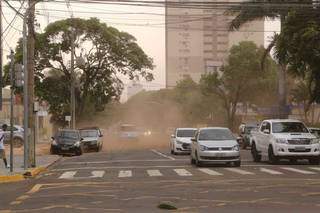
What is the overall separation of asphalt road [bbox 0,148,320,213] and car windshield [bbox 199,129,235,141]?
238 centimetres

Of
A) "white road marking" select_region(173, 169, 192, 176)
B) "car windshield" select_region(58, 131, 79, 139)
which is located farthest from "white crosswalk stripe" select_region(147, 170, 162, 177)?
"car windshield" select_region(58, 131, 79, 139)

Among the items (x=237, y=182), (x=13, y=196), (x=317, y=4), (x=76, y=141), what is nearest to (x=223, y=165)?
(x=237, y=182)

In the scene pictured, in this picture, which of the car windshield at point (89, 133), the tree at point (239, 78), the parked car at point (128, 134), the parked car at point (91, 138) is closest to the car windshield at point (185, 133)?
the parked car at point (91, 138)

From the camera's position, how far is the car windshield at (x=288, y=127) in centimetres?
2858

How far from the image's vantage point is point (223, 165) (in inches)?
1089

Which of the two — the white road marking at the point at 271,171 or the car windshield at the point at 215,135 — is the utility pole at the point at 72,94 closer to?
the car windshield at the point at 215,135

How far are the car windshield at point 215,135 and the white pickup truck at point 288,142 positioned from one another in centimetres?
179

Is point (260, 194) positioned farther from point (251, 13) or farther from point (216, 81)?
point (216, 81)

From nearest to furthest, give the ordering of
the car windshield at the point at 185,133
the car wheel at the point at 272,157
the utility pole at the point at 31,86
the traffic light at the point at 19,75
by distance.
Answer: the traffic light at the point at 19,75
the utility pole at the point at 31,86
the car wheel at the point at 272,157
the car windshield at the point at 185,133

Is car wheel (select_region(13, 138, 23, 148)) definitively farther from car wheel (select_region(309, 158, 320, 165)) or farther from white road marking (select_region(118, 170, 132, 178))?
car wheel (select_region(309, 158, 320, 165))

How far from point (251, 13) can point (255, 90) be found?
28.9 metres

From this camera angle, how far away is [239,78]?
70625mm

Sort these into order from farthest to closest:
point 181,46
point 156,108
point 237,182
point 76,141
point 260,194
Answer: point 156,108
point 181,46
point 76,141
point 237,182
point 260,194

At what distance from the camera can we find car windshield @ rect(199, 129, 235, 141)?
90.5 ft
